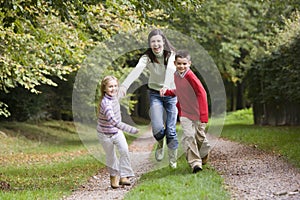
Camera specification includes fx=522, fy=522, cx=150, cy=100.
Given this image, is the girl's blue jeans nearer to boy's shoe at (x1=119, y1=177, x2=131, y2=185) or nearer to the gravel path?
the gravel path

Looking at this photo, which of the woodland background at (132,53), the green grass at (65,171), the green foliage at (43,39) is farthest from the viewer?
the green foliage at (43,39)

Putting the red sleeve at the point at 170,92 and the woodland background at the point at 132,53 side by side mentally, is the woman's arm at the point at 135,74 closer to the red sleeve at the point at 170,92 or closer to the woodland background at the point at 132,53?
the red sleeve at the point at 170,92

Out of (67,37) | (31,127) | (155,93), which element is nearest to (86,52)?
(67,37)

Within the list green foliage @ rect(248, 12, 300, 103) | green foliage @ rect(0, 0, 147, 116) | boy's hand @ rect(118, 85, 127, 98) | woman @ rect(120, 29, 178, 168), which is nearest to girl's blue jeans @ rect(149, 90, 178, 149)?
woman @ rect(120, 29, 178, 168)

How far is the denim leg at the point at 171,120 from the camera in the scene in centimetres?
916

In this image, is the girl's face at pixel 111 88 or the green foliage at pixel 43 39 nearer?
the girl's face at pixel 111 88

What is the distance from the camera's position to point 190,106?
884 cm

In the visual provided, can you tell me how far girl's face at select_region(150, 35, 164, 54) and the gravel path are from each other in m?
2.27

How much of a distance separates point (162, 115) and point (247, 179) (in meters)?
1.83

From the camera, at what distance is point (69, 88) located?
25.2 m

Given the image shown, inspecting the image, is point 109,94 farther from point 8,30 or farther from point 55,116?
point 55,116

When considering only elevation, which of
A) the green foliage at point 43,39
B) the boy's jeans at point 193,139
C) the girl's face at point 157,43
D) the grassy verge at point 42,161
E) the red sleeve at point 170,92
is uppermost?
the green foliage at point 43,39

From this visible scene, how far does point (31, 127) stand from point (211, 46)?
10.8 metres

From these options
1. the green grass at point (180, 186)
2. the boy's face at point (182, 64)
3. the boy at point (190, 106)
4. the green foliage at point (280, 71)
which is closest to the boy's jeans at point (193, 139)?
the boy at point (190, 106)
